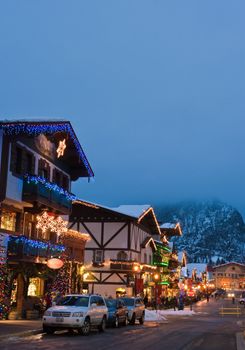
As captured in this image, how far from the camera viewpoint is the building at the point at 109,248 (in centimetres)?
5212

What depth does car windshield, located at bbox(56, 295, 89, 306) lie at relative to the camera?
2388cm

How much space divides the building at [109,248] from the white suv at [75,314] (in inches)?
1066

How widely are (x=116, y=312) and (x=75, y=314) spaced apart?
6277mm

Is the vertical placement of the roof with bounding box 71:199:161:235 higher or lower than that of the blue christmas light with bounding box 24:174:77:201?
higher

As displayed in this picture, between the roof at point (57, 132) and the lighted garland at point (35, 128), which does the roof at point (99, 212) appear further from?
the lighted garland at point (35, 128)

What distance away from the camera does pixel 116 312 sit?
28.5 metres

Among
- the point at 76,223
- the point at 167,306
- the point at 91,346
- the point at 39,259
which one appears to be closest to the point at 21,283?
the point at 39,259

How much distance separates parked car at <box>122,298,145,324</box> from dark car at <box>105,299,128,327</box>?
1.32m

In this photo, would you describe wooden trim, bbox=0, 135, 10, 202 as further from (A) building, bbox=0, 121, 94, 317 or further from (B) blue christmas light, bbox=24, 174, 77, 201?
(B) blue christmas light, bbox=24, 174, 77, 201

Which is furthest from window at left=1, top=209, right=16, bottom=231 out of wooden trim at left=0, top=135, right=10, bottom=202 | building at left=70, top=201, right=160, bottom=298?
building at left=70, top=201, right=160, bottom=298

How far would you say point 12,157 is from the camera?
98.7 ft

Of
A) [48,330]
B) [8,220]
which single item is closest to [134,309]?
Answer: [8,220]

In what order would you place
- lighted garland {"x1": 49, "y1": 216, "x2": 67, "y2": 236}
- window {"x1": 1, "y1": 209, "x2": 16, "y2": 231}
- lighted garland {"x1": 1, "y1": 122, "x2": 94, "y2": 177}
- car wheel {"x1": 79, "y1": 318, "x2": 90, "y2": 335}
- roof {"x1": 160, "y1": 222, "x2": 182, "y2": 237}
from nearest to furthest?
car wheel {"x1": 79, "y1": 318, "x2": 90, "y2": 335}, lighted garland {"x1": 1, "y1": 122, "x2": 94, "y2": 177}, window {"x1": 1, "y1": 209, "x2": 16, "y2": 231}, lighted garland {"x1": 49, "y1": 216, "x2": 67, "y2": 236}, roof {"x1": 160, "y1": 222, "x2": 182, "y2": 237}

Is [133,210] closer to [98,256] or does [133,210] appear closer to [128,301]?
[98,256]
